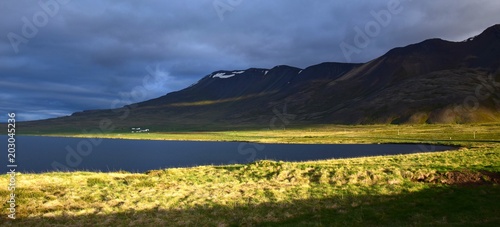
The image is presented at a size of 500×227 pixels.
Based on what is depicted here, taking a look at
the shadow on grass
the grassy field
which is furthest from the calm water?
the shadow on grass

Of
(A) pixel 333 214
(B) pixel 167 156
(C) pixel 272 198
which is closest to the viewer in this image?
(A) pixel 333 214

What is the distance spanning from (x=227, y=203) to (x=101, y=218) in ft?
25.9

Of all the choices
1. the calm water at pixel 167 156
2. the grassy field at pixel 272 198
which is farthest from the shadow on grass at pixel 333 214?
the calm water at pixel 167 156

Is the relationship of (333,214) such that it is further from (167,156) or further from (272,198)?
(167,156)

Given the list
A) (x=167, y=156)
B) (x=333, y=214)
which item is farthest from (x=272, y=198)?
(x=167, y=156)

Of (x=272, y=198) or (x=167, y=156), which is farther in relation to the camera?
(x=167, y=156)

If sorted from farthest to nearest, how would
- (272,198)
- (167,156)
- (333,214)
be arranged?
(167,156) < (272,198) < (333,214)

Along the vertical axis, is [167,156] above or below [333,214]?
below

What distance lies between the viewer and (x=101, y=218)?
22.2 m

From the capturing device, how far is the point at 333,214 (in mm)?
22891

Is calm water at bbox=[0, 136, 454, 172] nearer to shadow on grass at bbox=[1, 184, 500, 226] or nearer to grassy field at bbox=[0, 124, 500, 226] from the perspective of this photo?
grassy field at bbox=[0, 124, 500, 226]

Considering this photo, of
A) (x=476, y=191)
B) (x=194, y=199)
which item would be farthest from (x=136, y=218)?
(x=476, y=191)

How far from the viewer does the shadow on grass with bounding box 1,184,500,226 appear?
69.1 feet

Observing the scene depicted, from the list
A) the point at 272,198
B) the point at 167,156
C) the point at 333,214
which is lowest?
the point at 167,156
